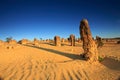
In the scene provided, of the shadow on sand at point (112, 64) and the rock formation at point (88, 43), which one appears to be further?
the rock formation at point (88, 43)

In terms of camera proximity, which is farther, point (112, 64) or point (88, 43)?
point (88, 43)

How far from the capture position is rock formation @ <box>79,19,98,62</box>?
11.9m

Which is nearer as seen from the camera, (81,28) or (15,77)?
(15,77)

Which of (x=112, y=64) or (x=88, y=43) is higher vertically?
(x=88, y=43)

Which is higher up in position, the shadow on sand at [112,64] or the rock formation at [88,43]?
the rock formation at [88,43]

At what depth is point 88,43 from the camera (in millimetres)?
12430

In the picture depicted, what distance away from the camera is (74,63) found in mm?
10680

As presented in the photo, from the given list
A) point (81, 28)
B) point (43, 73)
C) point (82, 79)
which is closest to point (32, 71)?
point (43, 73)

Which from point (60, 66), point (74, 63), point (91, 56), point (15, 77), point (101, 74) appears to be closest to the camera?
point (15, 77)

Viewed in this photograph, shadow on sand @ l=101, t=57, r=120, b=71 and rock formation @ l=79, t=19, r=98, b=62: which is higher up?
rock formation @ l=79, t=19, r=98, b=62

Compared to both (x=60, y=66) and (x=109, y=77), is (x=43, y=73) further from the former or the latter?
(x=109, y=77)

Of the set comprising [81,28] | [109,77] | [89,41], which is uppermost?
[81,28]

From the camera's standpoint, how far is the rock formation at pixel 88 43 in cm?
1191

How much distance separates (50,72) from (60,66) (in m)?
1.41
